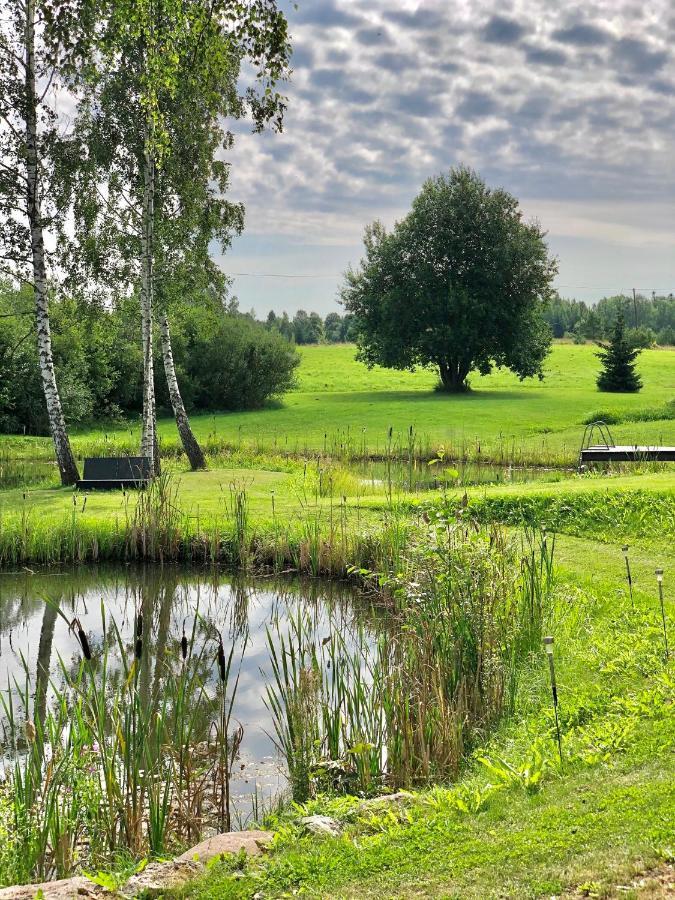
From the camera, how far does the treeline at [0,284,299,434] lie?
26.2m

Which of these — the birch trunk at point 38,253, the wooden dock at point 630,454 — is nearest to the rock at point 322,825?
the birch trunk at point 38,253

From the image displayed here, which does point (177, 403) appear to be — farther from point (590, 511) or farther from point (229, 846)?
point (229, 846)

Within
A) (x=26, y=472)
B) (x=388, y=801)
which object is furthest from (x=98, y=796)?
(x=26, y=472)

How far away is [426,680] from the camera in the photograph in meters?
5.33

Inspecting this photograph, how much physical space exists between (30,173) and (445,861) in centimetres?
1506

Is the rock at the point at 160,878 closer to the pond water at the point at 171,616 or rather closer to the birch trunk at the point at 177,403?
the pond water at the point at 171,616

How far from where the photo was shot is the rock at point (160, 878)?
357cm

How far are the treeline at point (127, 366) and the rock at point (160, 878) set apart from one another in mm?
15951

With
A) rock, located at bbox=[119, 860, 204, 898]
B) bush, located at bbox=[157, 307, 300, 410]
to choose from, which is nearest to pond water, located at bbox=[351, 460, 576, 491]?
rock, located at bbox=[119, 860, 204, 898]

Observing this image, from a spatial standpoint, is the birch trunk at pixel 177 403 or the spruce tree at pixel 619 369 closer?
the birch trunk at pixel 177 403

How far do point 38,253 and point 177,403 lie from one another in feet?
15.7

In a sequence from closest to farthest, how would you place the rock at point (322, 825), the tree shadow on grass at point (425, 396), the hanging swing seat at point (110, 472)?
the rock at point (322, 825) → the hanging swing seat at point (110, 472) → the tree shadow on grass at point (425, 396)

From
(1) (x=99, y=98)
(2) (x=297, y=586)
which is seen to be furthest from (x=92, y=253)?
(2) (x=297, y=586)

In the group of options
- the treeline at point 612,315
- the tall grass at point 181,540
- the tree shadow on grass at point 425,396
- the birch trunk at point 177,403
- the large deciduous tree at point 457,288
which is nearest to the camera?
the tall grass at point 181,540
